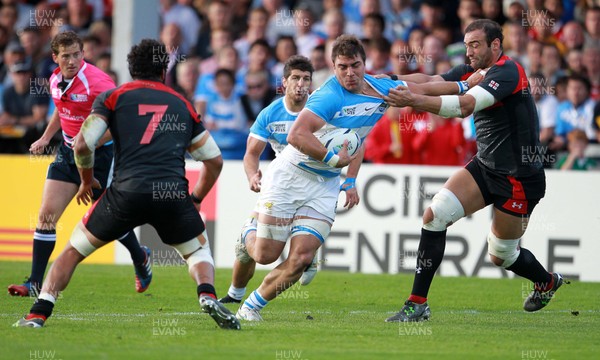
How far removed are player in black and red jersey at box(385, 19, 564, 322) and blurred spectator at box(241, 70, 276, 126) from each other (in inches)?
273

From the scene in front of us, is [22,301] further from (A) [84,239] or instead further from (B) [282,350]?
(B) [282,350]

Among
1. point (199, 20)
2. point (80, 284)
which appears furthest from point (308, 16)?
point (80, 284)

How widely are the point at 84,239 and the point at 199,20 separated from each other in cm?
1166

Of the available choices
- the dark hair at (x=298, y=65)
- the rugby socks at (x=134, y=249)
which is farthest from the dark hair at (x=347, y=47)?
the rugby socks at (x=134, y=249)

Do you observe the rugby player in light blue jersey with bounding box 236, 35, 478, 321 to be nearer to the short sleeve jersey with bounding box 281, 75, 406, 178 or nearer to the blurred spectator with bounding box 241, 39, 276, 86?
the short sleeve jersey with bounding box 281, 75, 406, 178

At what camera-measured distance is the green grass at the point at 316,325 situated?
732cm

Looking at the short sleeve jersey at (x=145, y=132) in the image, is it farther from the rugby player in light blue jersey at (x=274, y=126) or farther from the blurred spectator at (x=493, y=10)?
the blurred spectator at (x=493, y=10)

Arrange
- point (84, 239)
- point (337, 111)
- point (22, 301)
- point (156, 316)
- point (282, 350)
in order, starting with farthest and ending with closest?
point (22, 301) < point (156, 316) < point (337, 111) < point (84, 239) < point (282, 350)

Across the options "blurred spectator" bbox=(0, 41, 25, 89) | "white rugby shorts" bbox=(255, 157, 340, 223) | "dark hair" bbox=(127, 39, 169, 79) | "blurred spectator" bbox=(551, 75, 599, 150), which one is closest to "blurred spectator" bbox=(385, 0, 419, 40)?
"blurred spectator" bbox=(551, 75, 599, 150)

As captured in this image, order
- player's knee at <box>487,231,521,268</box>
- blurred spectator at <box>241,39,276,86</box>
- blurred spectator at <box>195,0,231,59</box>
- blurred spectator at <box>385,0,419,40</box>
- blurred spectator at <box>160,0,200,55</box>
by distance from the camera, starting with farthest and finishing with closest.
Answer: blurred spectator at <box>160,0,200,55</box>
blurred spectator at <box>195,0,231,59</box>
blurred spectator at <box>385,0,419,40</box>
blurred spectator at <box>241,39,276,86</box>
player's knee at <box>487,231,521,268</box>

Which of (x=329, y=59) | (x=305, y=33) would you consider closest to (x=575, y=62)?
(x=329, y=59)

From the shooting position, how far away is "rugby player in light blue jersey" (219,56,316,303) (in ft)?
32.2

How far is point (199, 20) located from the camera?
62.8ft

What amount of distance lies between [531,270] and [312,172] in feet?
8.35
